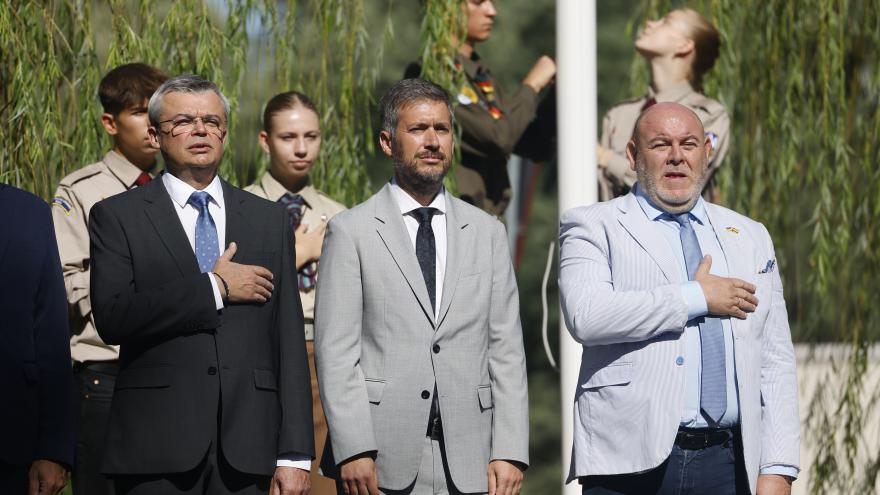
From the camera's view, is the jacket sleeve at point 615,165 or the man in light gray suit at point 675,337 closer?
the man in light gray suit at point 675,337

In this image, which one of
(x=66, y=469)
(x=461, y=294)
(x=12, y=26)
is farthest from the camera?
(x=12, y=26)

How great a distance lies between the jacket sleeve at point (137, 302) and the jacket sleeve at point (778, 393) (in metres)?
1.60

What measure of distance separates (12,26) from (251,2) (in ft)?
3.69

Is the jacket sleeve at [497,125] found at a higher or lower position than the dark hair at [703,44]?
lower

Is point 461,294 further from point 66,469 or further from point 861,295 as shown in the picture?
point 861,295

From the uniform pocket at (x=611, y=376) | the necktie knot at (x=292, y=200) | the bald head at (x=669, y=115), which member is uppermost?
the bald head at (x=669, y=115)

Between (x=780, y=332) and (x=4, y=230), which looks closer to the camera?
(x=4, y=230)

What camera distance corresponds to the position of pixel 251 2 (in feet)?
23.5

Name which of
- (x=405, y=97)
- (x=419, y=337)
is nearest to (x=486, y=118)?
(x=405, y=97)

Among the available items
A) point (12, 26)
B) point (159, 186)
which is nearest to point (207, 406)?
point (159, 186)

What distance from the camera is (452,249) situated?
202 inches

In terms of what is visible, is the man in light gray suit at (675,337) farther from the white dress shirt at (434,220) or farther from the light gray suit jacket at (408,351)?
Result: the white dress shirt at (434,220)

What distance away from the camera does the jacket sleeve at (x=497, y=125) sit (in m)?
7.18

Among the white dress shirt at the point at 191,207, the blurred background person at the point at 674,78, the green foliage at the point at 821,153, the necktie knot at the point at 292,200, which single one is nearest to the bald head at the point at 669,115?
the white dress shirt at the point at 191,207
